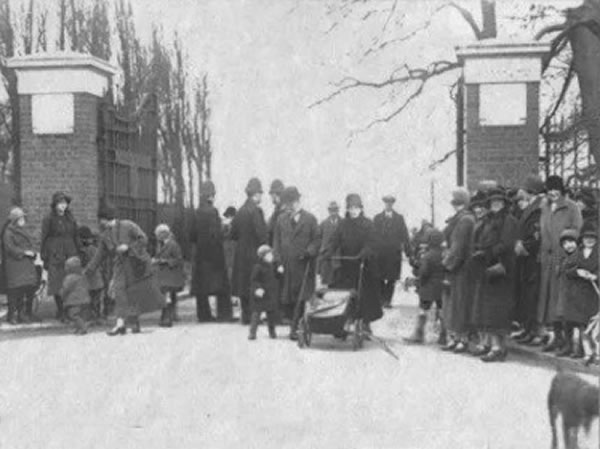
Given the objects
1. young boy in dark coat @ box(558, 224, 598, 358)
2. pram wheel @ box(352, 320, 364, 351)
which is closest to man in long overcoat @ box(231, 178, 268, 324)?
pram wheel @ box(352, 320, 364, 351)

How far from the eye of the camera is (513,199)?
444 inches

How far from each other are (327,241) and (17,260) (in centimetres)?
370

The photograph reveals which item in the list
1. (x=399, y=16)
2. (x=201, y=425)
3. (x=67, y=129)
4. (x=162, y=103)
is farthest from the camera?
(x=162, y=103)

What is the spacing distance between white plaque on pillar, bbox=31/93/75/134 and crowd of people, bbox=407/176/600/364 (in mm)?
5018

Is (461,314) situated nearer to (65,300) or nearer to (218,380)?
(218,380)

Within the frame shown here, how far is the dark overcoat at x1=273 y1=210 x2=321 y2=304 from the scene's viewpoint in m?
12.1

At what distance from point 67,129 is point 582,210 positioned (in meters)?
6.33

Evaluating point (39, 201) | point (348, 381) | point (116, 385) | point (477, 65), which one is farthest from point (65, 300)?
point (477, 65)

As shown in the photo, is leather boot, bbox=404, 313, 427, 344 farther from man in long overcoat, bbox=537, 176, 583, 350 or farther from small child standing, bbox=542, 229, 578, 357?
small child standing, bbox=542, 229, 578, 357

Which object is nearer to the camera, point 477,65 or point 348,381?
point 348,381

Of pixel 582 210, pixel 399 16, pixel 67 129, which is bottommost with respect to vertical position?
pixel 582 210

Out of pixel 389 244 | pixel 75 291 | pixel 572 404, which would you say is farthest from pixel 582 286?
pixel 389 244

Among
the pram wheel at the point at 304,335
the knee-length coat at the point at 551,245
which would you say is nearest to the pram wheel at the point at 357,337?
the pram wheel at the point at 304,335

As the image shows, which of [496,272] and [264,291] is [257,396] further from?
[264,291]
